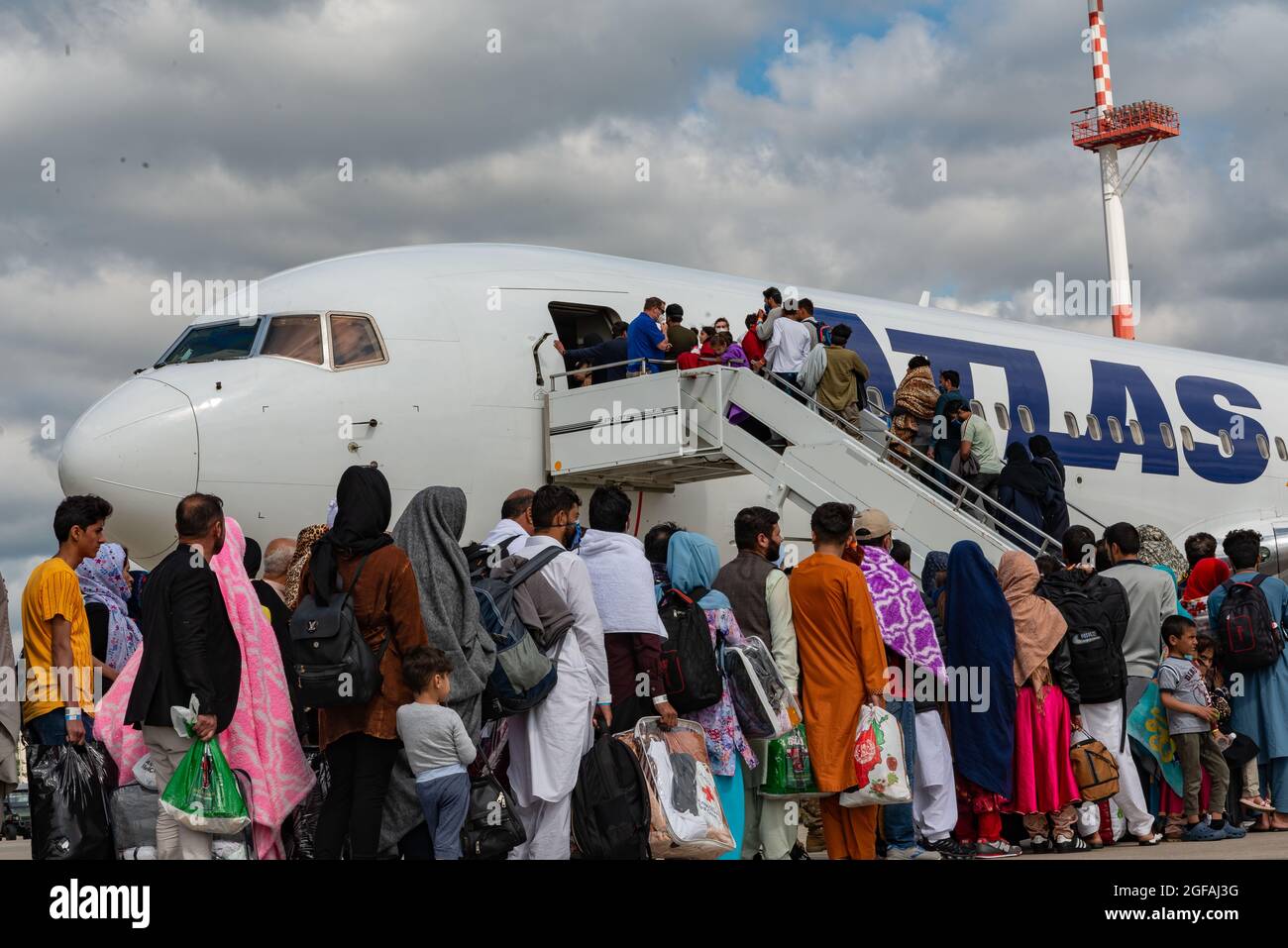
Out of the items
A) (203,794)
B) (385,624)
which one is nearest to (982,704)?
(385,624)

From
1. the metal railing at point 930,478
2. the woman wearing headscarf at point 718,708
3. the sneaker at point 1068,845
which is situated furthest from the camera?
the metal railing at point 930,478

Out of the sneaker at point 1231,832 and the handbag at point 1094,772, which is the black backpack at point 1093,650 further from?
the sneaker at point 1231,832

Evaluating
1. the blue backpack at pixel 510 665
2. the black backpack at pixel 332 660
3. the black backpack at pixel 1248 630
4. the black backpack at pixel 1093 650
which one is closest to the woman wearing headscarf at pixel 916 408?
the black backpack at pixel 1248 630

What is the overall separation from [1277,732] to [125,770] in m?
7.19

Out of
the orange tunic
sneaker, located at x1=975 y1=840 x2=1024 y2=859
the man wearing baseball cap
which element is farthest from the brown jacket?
sneaker, located at x1=975 y1=840 x2=1024 y2=859

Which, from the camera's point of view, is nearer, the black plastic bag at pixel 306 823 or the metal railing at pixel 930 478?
the black plastic bag at pixel 306 823

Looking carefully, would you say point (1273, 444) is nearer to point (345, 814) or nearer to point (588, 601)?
point (588, 601)

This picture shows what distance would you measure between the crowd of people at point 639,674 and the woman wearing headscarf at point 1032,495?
269 centimetres

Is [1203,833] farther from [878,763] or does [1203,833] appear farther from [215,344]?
[215,344]

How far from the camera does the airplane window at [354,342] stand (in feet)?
38.4

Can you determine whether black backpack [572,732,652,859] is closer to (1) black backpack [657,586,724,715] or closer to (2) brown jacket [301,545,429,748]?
(1) black backpack [657,586,724,715]

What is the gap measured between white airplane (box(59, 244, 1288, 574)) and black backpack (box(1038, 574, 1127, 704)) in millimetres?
4824
